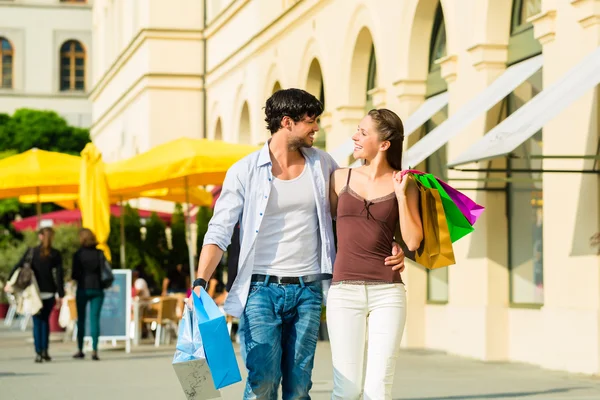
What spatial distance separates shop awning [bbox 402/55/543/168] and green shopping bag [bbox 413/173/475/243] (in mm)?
7564

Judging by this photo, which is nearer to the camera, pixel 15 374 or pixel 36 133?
pixel 15 374

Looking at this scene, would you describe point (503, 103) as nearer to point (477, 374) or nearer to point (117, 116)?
point (477, 374)

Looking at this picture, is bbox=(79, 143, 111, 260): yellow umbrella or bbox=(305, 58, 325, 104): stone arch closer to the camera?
bbox=(79, 143, 111, 260): yellow umbrella

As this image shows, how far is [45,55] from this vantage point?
224ft

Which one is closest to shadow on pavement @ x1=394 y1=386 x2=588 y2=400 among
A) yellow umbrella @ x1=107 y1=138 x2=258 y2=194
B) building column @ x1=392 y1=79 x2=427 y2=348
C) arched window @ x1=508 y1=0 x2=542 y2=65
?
arched window @ x1=508 y1=0 x2=542 y2=65

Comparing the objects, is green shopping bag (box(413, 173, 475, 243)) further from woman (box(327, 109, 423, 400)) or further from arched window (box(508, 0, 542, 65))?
arched window (box(508, 0, 542, 65))

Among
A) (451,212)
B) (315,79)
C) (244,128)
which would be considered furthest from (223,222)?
(244,128)

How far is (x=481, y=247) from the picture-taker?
52.5 feet

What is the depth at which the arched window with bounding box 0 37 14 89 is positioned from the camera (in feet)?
223

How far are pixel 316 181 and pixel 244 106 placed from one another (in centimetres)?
2500

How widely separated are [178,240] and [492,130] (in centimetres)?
1437

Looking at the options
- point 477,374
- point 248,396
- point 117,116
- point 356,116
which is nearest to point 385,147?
point 248,396

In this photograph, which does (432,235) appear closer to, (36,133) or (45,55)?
(36,133)

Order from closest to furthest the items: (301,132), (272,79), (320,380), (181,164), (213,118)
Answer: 1. (301,132)
2. (320,380)
3. (181,164)
4. (272,79)
5. (213,118)
